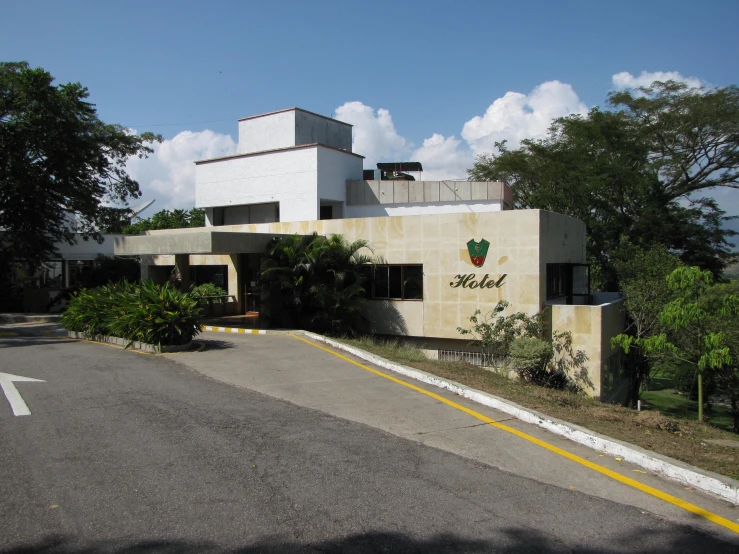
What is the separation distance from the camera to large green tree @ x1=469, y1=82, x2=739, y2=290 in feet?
102

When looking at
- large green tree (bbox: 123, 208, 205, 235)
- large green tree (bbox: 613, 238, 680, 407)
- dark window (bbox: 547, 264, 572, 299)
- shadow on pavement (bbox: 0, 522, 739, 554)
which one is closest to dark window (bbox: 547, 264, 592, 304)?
dark window (bbox: 547, 264, 572, 299)

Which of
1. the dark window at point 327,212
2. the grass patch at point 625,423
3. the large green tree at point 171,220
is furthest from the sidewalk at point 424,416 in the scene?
the large green tree at point 171,220

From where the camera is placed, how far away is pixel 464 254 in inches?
747

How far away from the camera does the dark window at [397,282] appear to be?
20.0 m

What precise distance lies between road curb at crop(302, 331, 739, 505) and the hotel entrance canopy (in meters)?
9.94

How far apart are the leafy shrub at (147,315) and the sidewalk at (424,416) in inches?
37.1

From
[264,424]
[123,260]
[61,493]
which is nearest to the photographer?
[61,493]

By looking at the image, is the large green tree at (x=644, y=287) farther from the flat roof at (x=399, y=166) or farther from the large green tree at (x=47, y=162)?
the large green tree at (x=47, y=162)

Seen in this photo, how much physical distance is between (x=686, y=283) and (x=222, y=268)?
18.0 metres

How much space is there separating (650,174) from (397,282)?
1905 cm

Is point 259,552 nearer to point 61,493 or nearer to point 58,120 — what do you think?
point 61,493

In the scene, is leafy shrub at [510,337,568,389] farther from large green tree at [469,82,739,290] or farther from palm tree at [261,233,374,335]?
large green tree at [469,82,739,290]

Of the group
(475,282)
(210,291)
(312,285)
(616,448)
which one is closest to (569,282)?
(475,282)

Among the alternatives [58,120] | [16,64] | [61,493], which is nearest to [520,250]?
[61,493]
